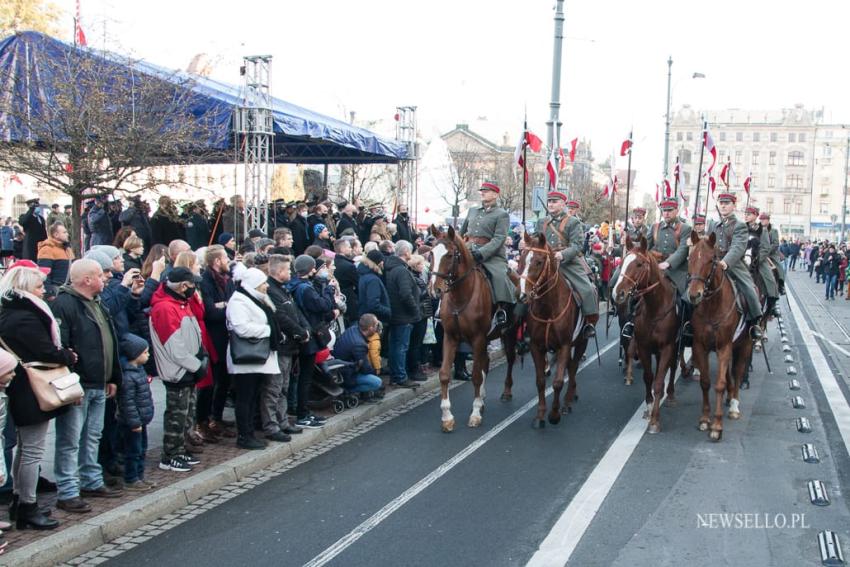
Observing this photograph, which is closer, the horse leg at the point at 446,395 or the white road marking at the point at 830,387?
the horse leg at the point at 446,395

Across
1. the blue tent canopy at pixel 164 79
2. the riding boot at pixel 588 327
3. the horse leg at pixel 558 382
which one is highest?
the blue tent canopy at pixel 164 79

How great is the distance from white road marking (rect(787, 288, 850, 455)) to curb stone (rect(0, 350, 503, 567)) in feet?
19.2

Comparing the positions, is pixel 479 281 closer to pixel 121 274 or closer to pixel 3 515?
pixel 121 274

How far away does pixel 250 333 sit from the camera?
8.10 m

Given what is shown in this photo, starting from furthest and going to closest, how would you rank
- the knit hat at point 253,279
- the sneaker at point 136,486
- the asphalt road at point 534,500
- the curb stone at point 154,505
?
the knit hat at point 253,279, the sneaker at point 136,486, the asphalt road at point 534,500, the curb stone at point 154,505

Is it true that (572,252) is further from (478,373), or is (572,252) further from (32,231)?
(32,231)

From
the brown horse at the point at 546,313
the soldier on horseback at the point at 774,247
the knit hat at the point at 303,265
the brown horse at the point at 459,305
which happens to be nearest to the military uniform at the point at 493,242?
the brown horse at the point at 459,305

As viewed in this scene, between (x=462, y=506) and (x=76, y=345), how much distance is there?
3.43 m

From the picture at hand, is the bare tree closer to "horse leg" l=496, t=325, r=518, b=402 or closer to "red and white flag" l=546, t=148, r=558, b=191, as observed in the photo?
"horse leg" l=496, t=325, r=518, b=402

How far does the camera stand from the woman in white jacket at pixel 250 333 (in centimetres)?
815

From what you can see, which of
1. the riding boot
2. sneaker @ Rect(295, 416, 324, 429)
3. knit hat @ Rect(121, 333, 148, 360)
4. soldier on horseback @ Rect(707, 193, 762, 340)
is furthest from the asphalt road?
knit hat @ Rect(121, 333, 148, 360)

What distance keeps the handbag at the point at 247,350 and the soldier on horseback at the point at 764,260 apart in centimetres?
780

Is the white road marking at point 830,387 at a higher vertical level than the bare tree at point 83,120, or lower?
lower

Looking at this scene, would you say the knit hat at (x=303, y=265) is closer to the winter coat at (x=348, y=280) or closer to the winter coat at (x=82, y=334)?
the winter coat at (x=348, y=280)
